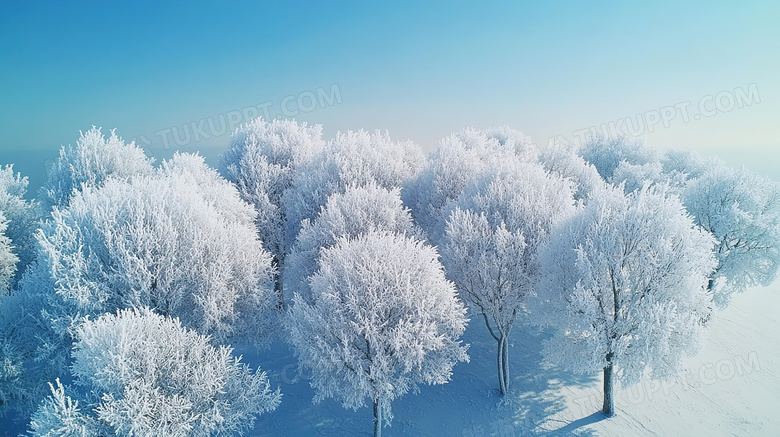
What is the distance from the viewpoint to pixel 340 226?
20734 mm

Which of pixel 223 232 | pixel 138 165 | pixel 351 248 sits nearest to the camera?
pixel 351 248

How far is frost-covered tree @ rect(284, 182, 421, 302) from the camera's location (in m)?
20.8

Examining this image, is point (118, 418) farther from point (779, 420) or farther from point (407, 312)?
point (779, 420)

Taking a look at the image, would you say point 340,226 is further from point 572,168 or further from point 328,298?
point 572,168

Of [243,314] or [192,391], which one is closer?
[192,391]

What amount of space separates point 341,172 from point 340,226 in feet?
26.1

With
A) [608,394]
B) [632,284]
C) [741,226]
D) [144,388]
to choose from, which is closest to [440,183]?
[632,284]

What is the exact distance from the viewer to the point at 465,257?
18.5 meters

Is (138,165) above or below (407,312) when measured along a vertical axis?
above

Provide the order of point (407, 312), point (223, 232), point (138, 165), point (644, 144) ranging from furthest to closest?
point (644, 144), point (138, 165), point (223, 232), point (407, 312)

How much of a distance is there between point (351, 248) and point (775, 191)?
33.4 meters

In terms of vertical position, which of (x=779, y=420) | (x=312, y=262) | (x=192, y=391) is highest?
(x=312, y=262)

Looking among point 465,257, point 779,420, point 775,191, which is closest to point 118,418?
point 465,257

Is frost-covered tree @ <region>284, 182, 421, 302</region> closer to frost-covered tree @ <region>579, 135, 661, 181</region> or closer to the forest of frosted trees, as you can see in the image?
the forest of frosted trees
